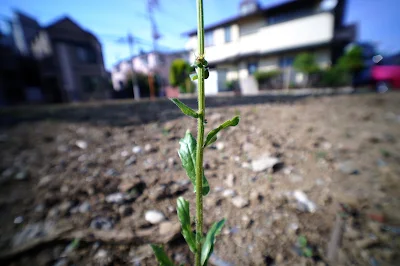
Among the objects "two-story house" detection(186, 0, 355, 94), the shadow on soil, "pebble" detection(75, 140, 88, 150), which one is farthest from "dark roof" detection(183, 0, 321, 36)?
"pebble" detection(75, 140, 88, 150)

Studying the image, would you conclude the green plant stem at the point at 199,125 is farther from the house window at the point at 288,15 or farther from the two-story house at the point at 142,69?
the two-story house at the point at 142,69

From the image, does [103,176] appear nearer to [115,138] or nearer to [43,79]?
[115,138]

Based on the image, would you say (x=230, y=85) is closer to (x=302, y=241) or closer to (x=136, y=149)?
(x=136, y=149)

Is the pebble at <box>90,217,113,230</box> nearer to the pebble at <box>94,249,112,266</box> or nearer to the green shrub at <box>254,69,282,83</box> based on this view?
the pebble at <box>94,249,112,266</box>

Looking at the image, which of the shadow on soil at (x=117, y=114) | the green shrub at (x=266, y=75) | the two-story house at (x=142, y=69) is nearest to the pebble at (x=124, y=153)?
the shadow on soil at (x=117, y=114)

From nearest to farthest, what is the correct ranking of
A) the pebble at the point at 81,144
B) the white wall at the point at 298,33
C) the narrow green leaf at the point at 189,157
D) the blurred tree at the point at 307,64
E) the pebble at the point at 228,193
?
the narrow green leaf at the point at 189,157 < the pebble at the point at 228,193 < the pebble at the point at 81,144 < the blurred tree at the point at 307,64 < the white wall at the point at 298,33

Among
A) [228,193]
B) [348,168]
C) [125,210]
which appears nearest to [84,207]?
[125,210]
